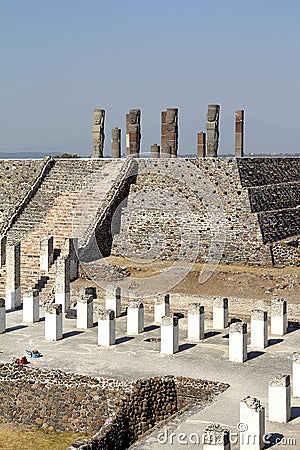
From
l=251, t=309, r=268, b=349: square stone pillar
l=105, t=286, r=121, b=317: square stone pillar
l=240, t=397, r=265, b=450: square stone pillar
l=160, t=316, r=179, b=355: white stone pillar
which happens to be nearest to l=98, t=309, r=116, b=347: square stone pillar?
l=160, t=316, r=179, b=355: white stone pillar

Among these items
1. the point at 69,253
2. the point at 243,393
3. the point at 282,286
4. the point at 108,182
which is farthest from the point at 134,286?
the point at 243,393

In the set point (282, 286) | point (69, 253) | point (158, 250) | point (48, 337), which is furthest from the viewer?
point (158, 250)

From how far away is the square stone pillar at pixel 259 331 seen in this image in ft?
65.1

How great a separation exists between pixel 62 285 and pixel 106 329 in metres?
4.03

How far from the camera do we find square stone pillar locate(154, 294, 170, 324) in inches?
882

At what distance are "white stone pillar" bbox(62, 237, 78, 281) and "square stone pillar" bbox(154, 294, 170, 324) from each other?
160 inches

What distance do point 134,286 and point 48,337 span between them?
182 inches

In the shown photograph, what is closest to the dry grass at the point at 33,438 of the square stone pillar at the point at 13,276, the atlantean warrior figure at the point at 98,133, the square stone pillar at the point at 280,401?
the square stone pillar at the point at 280,401

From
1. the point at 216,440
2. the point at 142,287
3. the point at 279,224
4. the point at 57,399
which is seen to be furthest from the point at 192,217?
the point at 216,440

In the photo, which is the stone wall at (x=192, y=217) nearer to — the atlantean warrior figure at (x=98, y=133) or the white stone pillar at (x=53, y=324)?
the atlantean warrior figure at (x=98, y=133)

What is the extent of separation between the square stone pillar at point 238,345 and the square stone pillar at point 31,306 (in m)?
A: 6.27

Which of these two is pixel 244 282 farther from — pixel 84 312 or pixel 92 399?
pixel 92 399

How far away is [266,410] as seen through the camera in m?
15.2

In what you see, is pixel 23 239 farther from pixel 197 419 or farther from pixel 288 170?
pixel 197 419
